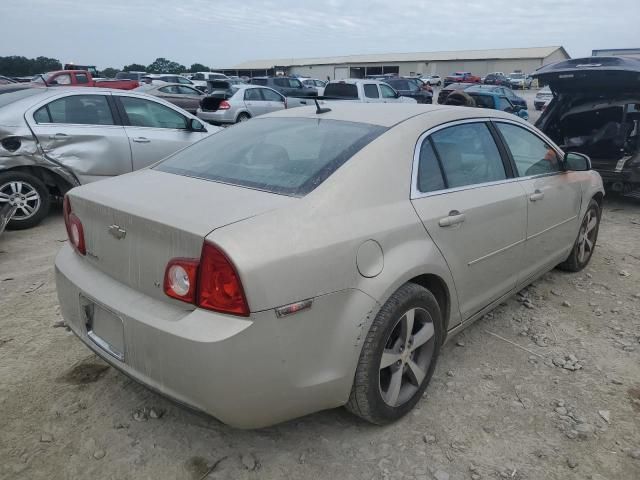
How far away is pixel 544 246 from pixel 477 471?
1994mm

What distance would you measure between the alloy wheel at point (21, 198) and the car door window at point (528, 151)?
4.92 m

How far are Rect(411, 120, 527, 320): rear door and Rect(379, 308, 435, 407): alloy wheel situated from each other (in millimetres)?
349

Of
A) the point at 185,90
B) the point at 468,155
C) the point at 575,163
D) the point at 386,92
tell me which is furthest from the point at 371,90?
the point at 468,155

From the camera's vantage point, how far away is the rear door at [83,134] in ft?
18.6

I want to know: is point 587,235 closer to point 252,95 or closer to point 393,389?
point 393,389

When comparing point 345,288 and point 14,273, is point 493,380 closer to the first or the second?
point 345,288

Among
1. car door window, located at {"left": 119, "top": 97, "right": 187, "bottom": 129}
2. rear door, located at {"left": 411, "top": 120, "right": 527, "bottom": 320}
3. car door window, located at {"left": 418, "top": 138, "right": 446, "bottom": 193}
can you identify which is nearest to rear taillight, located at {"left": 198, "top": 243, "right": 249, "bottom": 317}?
rear door, located at {"left": 411, "top": 120, "right": 527, "bottom": 320}

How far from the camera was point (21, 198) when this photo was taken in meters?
5.57

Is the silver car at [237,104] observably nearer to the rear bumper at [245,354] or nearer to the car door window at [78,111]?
the car door window at [78,111]

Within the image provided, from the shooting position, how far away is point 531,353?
10.8ft

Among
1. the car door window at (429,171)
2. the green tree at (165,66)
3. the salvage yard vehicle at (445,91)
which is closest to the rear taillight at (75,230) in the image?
the car door window at (429,171)

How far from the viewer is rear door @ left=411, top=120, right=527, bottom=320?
2648 millimetres

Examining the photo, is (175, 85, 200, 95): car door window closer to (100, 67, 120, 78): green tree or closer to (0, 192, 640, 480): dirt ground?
(0, 192, 640, 480): dirt ground

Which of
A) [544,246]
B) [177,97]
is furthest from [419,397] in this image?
[177,97]
